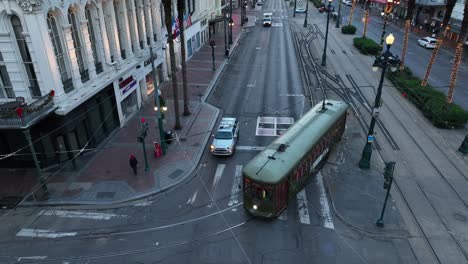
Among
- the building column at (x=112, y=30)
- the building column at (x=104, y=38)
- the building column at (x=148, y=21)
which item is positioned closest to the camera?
the building column at (x=104, y=38)

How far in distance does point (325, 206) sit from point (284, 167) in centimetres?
426

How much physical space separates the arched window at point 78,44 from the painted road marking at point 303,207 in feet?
54.6

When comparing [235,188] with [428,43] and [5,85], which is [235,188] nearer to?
[5,85]

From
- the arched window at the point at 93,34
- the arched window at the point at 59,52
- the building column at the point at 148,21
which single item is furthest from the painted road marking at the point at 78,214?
the building column at the point at 148,21

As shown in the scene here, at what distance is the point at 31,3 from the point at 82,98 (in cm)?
633

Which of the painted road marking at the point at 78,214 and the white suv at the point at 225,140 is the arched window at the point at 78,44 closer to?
the painted road marking at the point at 78,214

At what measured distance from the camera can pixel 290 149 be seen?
1786 centimetres

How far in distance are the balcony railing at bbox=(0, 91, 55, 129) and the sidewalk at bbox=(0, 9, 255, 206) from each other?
4599mm

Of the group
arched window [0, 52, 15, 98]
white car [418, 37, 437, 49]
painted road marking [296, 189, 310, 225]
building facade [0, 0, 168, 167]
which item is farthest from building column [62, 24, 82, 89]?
white car [418, 37, 437, 49]

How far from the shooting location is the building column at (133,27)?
2895cm

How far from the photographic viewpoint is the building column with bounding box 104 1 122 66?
25.5m

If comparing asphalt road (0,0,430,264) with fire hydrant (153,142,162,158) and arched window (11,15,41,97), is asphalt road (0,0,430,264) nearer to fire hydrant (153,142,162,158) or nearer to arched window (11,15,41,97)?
fire hydrant (153,142,162,158)

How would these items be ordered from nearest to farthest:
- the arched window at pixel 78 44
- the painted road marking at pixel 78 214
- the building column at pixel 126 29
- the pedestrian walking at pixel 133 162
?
the painted road marking at pixel 78 214, the pedestrian walking at pixel 133 162, the arched window at pixel 78 44, the building column at pixel 126 29

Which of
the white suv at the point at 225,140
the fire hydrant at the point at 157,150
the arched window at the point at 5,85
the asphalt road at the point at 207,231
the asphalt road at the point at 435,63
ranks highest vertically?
the arched window at the point at 5,85
